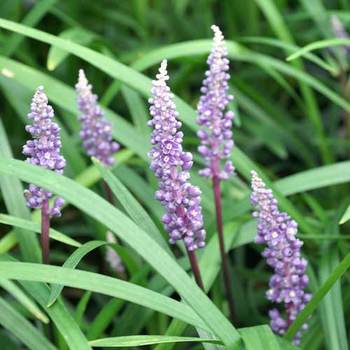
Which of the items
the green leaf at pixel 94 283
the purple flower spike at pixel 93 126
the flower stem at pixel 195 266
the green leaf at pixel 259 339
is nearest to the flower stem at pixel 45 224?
the green leaf at pixel 94 283

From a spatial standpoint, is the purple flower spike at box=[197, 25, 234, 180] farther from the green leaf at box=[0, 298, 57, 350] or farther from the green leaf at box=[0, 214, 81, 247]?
the green leaf at box=[0, 298, 57, 350]

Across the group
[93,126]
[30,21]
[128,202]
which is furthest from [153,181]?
[128,202]

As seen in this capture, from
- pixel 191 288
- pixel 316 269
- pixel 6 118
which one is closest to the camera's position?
pixel 191 288

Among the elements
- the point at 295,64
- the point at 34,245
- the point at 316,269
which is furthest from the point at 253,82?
the point at 34,245

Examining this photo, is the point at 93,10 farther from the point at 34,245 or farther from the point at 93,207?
the point at 93,207

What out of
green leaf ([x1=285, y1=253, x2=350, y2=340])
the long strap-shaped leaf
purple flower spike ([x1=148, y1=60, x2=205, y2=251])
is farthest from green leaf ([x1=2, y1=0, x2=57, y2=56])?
green leaf ([x1=285, y1=253, x2=350, y2=340])

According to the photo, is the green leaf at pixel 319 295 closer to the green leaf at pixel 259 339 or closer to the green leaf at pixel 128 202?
the green leaf at pixel 259 339
